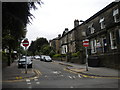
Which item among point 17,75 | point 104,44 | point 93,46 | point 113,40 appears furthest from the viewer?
point 93,46

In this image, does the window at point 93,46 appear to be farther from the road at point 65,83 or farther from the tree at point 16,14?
the tree at point 16,14

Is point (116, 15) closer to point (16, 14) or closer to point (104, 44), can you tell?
point (104, 44)

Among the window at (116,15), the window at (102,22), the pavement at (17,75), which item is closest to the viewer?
the pavement at (17,75)

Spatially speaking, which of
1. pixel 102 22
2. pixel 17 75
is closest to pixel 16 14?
pixel 17 75

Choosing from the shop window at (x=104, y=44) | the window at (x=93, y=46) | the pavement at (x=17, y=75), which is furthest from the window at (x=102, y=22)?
the pavement at (x=17, y=75)

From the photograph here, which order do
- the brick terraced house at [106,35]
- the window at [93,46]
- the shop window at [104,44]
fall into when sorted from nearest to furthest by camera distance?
1. the brick terraced house at [106,35]
2. the shop window at [104,44]
3. the window at [93,46]

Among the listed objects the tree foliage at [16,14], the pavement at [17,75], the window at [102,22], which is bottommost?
the pavement at [17,75]

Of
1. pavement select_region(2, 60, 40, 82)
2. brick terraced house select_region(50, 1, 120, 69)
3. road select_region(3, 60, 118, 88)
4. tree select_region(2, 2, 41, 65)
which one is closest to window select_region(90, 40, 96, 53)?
brick terraced house select_region(50, 1, 120, 69)

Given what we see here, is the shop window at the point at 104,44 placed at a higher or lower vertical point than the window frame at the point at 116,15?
lower

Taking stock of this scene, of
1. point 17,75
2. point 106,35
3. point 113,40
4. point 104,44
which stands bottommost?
point 17,75

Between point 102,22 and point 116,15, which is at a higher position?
point 116,15

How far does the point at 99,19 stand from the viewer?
25.2 meters

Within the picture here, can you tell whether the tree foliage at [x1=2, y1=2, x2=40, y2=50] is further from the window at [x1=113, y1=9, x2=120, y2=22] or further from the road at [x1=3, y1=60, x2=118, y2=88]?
the window at [x1=113, y1=9, x2=120, y2=22]

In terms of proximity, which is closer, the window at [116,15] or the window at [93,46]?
the window at [116,15]
